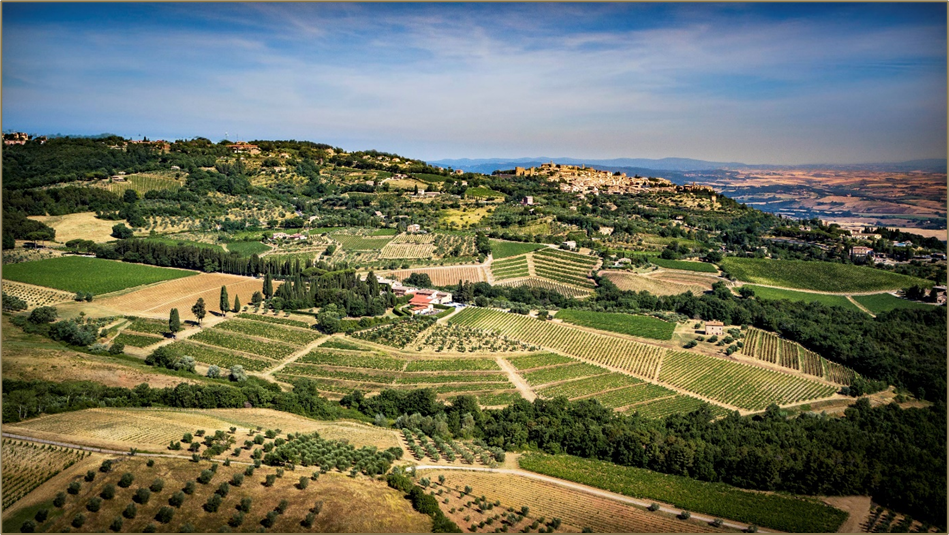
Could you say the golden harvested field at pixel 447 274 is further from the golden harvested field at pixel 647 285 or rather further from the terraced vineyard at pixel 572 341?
the golden harvested field at pixel 647 285

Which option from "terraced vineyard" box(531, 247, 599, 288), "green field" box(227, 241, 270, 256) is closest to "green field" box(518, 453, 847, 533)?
"terraced vineyard" box(531, 247, 599, 288)

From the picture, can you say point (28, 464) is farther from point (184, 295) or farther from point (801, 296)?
point (801, 296)

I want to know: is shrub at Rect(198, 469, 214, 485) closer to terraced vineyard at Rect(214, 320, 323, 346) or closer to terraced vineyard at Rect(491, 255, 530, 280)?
terraced vineyard at Rect(214, 320, 323, 346)

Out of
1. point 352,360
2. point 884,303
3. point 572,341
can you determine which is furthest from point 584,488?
point 884,303

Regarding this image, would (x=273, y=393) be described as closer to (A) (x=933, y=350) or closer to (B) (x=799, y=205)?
(A) (x=933, y=350)

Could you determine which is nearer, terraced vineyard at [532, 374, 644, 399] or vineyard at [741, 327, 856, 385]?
terraced vineyard at [532, 374, 644, 399]

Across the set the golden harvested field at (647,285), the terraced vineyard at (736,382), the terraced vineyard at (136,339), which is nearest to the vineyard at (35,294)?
the terraced vineyard at (136,339)
